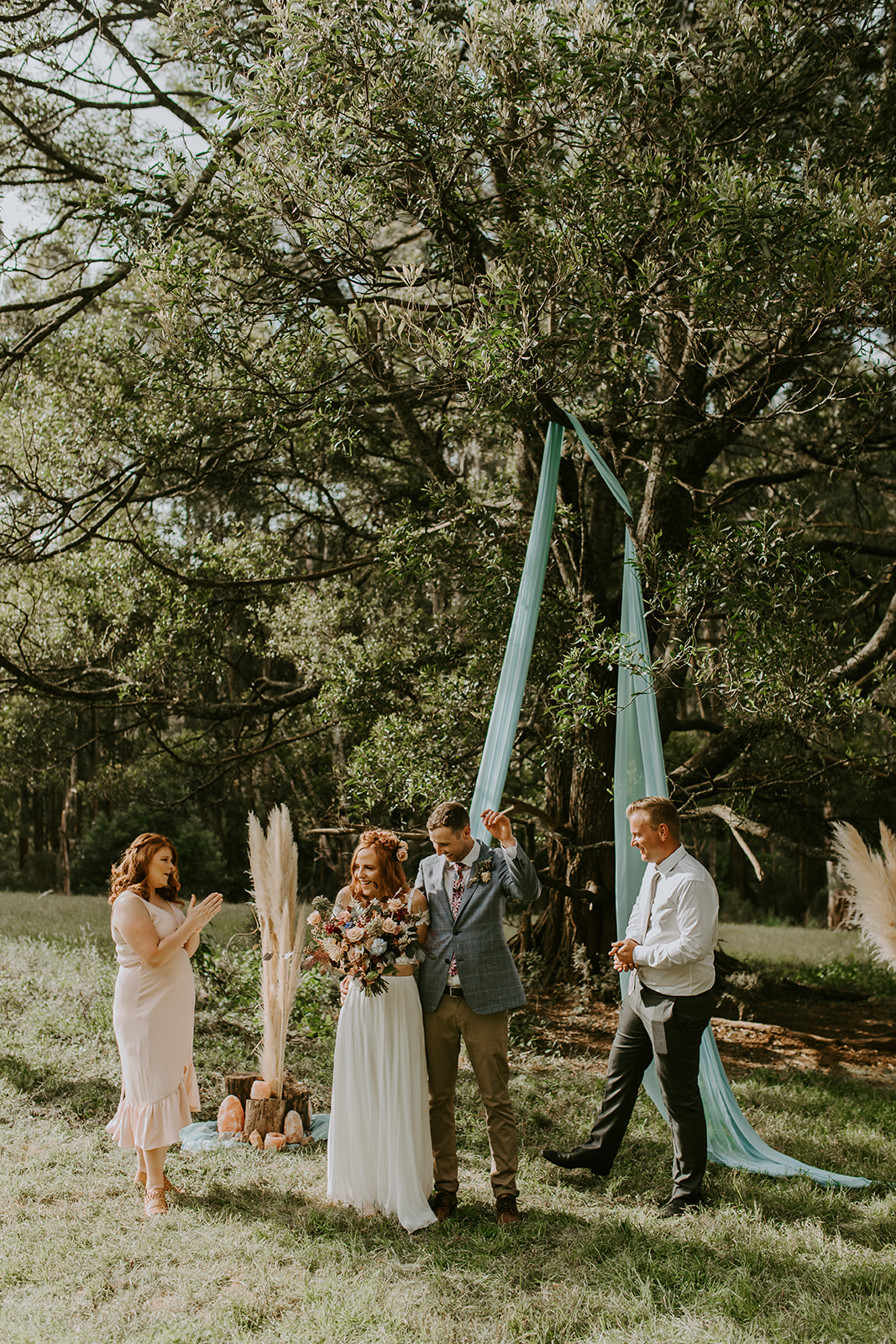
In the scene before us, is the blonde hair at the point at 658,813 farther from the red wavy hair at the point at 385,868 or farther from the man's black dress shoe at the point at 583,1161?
the man's black dress shoe at the point at 583,1161

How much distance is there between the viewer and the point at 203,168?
22.8 feet

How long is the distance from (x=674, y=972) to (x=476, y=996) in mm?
927

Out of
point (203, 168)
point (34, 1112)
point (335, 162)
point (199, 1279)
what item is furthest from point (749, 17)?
point (34, 1112)

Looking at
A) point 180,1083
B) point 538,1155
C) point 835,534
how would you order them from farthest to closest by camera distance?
point 835,534, point 538,1155, point 180,1083

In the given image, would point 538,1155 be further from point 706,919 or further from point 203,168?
point 203,168

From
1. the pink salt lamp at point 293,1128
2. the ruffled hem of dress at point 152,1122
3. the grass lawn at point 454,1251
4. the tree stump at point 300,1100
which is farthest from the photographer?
the tree stump at point 300,1100

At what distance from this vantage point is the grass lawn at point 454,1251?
353 cm

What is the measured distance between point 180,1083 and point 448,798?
325 cm

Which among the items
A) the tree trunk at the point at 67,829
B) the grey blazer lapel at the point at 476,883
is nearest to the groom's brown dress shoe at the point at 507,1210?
the grey blazer lapel at the point at 476,883

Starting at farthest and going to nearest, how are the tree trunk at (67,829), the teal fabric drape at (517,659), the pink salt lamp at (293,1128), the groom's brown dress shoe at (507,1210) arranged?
the tree trunk at (67,829)
the pink salt lamp at (293,1128)
the teal fabric drape at (517,659)
the groom's brown dress shoe at (507,1210)

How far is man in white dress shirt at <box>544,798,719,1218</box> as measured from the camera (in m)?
4.62

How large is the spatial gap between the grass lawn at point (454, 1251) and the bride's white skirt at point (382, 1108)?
155 mm

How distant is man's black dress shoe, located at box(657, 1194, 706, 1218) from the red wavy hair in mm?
1807

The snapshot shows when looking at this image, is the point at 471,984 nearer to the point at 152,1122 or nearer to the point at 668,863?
the point at 668,863
